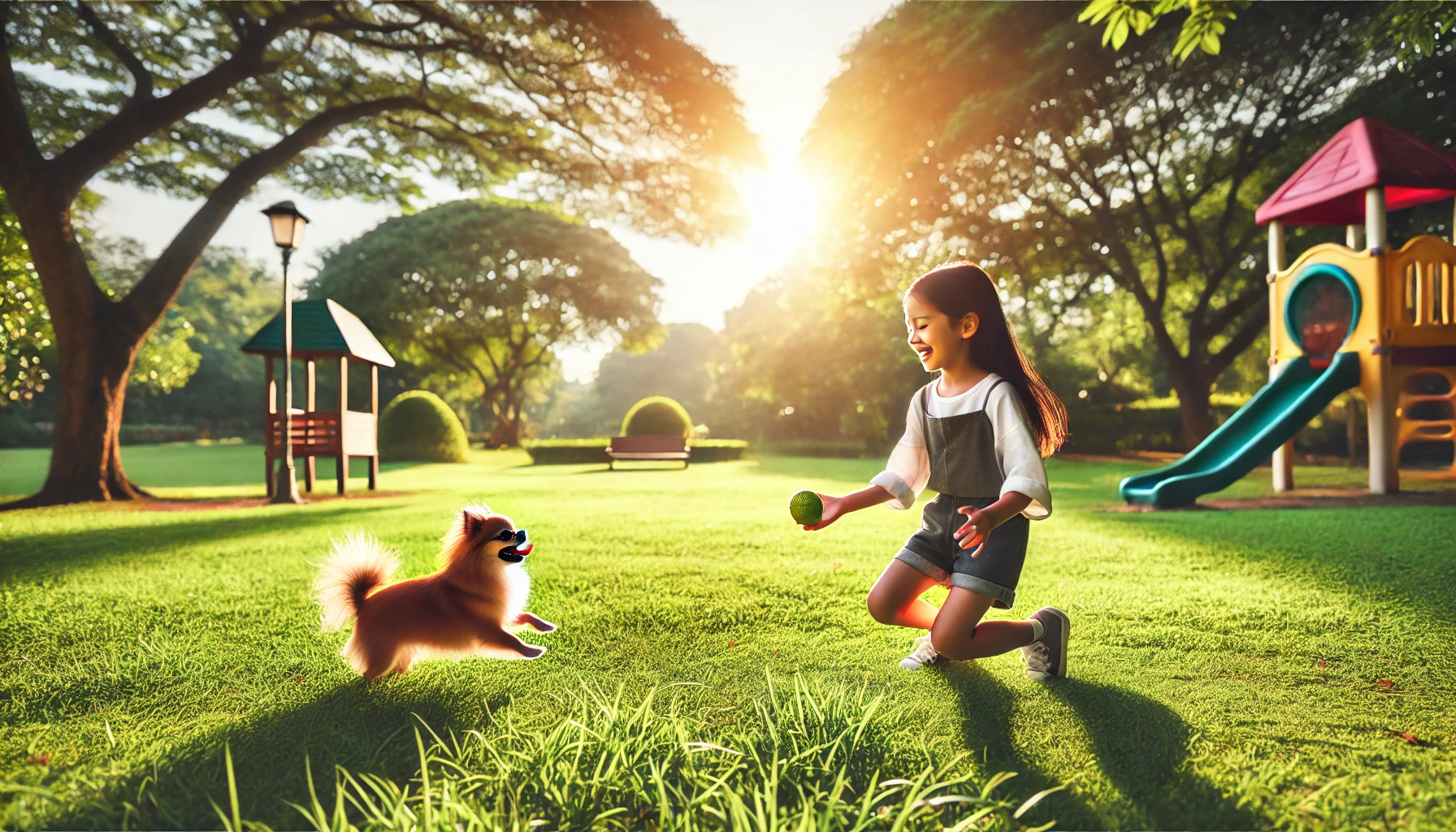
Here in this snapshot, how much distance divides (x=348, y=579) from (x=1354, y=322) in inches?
411

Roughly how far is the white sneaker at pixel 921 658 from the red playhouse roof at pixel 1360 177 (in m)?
9.08

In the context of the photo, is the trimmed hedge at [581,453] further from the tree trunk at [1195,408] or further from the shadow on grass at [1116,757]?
the shadow on grass at [1116,757]

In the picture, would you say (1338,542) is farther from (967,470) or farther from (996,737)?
(996,737)

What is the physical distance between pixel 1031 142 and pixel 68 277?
664 inches

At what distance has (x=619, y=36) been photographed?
9.70m

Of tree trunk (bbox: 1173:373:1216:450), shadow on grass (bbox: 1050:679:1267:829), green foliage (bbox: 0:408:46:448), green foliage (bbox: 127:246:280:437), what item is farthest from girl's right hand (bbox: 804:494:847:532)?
green foliage (bbox: 127:246:280:437)

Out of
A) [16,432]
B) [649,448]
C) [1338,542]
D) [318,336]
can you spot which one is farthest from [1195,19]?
[16,432]

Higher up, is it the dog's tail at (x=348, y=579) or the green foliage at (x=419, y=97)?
the green foliage at (x=419, y=97)

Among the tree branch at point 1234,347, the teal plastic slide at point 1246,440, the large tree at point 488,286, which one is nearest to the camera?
the teal plastic slide at point 1246,440

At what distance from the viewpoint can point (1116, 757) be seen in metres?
1.99

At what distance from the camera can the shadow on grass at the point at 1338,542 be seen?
4156 mm

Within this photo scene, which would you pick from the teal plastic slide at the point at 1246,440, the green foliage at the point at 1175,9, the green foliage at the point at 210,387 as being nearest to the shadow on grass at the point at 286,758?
the green foliage at the point at 1175,9

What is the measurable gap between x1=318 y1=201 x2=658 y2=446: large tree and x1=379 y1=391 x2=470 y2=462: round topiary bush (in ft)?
29.3

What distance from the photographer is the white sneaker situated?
272 centimetres
